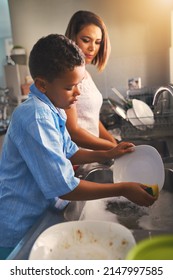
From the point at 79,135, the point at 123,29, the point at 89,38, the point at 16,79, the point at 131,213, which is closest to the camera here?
the point at 131,213

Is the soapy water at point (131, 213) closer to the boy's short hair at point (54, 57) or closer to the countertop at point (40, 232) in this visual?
the countertop at point (40, 232)

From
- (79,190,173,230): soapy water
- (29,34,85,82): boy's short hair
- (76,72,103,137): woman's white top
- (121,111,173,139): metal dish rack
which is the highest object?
(29,34,85,82): boy's short hair

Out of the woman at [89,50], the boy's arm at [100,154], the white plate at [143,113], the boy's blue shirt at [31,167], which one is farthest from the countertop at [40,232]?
the white plate at [143,113]

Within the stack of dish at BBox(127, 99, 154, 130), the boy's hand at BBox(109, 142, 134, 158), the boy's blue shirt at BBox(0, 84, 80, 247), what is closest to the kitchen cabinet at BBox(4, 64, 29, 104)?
the stack of dish at BBox(127, 99, 154, 130)

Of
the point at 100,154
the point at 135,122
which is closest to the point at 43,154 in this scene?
Result: the point at 100,154

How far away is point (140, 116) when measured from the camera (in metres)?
1.29

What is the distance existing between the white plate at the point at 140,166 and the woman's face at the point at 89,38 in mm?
436

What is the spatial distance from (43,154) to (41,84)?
16 cm

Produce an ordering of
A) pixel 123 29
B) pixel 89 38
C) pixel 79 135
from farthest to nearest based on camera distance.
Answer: pixel 123 29 → pixel 89 38 → pixel 79 135

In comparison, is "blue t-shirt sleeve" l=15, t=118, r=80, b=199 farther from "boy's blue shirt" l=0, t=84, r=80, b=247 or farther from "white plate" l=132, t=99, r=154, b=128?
"white plate" l=132, t=99, r=154, b=128

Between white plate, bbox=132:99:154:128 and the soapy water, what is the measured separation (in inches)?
20.0

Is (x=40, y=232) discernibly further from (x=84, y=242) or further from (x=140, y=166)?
(x=140, y=166)

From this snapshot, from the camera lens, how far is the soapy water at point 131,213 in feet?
2.34

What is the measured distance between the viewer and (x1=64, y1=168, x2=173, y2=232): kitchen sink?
2.30 ft
